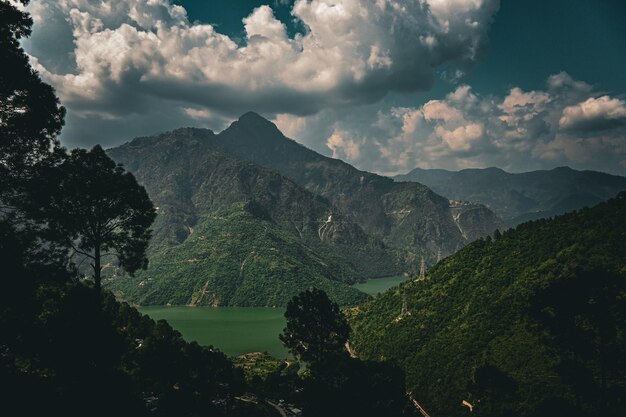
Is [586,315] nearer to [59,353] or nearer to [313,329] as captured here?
[313,329]

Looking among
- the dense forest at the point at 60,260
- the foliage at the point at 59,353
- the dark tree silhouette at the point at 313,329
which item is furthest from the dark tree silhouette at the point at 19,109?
the dark tree silhouette at the point at 313,329

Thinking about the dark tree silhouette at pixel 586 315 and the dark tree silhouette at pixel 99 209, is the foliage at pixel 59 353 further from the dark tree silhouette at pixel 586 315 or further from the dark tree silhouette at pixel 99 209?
the dark tree silhouette at pixel 586 315

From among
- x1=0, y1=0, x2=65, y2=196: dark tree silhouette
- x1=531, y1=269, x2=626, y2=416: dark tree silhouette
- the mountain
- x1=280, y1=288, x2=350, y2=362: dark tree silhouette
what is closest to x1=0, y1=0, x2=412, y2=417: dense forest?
x1=0, y1=0, x2=65, y2=196: dark tree silhouette

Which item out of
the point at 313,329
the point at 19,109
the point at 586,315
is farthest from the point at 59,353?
the point at 586,315

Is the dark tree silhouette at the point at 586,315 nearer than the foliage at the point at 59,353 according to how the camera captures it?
No

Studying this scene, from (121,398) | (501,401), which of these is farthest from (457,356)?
(121,398)

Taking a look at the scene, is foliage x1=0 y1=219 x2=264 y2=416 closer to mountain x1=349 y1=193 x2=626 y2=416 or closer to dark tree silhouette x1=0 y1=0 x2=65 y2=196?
dark tree silhouette x1=0 y1=0 x2=65 y2=196

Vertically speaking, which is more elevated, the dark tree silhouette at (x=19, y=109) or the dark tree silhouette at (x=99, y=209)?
the dark tree silhouette at (x=19, y=109)
